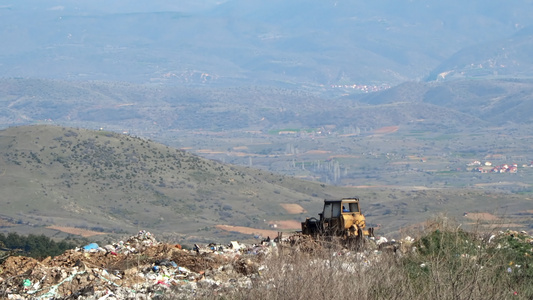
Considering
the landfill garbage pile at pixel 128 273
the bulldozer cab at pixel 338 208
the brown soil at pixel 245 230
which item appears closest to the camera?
the landfill garbage pile at pixel 128 273

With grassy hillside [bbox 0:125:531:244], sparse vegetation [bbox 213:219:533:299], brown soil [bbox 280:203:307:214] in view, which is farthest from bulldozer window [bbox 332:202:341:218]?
brown soil [bbox 280:203:307:214]

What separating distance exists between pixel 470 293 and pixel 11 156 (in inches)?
3827

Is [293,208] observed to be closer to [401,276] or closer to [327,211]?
[327,211]

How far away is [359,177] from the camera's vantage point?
172 meters

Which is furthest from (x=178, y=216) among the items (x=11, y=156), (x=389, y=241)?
(x=389, y=241)

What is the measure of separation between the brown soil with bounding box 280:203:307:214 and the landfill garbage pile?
7442 cm

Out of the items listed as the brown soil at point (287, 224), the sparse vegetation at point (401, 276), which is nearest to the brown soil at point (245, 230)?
the brown soil at point (287, 224)

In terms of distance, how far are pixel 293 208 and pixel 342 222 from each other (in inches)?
2926

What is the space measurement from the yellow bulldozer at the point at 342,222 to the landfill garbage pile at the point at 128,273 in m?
2.75

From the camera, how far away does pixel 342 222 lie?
27.8m

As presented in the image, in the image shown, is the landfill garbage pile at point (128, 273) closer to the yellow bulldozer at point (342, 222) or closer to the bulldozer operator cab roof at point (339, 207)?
the yellow bulldozer at point (342, 222)

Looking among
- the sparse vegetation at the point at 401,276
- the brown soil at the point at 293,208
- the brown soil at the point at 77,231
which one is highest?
the sparse vegetation at the point at 401,276

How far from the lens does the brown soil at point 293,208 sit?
10000 cm

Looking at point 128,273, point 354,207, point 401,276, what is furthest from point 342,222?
point 401,276
